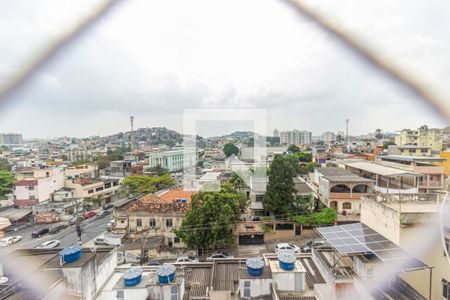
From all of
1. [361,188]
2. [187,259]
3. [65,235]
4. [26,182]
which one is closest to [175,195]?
[187,259]

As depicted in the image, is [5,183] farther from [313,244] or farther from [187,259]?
[313,244]

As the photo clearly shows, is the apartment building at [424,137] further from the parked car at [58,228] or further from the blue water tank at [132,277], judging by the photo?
the parked car at [58,228]

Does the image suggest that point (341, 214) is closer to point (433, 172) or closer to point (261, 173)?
point (261, 173)

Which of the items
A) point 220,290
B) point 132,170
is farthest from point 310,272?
point 132,170

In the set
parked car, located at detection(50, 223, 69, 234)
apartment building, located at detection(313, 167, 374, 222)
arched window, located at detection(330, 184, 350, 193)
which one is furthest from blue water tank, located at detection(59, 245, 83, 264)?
parked car, located at detection(50, 223, 69, 234)

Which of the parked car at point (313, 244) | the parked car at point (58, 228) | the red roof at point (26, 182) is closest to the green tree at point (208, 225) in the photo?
the parked car at point (313, 244)
